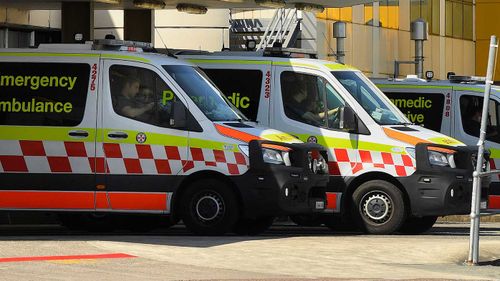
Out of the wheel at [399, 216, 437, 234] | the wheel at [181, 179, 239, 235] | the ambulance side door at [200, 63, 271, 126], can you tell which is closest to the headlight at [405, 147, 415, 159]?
the wheel at [399, 216, 437, 234]

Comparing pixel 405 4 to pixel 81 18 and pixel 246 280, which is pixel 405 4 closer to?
pixel 81 18

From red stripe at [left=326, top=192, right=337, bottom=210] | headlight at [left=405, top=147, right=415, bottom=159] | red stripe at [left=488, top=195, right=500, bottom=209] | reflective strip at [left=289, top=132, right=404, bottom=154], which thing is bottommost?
red stripe at [left=488, top=195, right=500, bottom=209]

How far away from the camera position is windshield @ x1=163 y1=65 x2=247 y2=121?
1767cm

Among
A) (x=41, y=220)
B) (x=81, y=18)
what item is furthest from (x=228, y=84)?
(x=81, y=18)

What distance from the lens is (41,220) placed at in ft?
68.2

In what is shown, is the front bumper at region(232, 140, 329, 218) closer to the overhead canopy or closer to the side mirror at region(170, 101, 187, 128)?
the side mirror at region(170, 101, 187, 128)

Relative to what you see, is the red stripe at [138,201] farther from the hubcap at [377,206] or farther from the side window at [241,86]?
the hubcap at [377,206]

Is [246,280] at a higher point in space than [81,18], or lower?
lower

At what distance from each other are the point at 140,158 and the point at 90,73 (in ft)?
3.92

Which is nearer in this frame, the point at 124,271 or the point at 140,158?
the point at 124,271

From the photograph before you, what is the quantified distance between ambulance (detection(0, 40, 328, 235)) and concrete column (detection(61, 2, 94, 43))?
11904mm

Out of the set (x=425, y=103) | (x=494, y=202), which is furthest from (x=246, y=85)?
(x=494, y=202)

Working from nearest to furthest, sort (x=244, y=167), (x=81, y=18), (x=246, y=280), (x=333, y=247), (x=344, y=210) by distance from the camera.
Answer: (x=246, y=280), (x=333, y=247), (x=244, y=167), (x=344, y=210), (x=81, y=18)

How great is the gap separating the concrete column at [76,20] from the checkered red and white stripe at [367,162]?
11926 mm
